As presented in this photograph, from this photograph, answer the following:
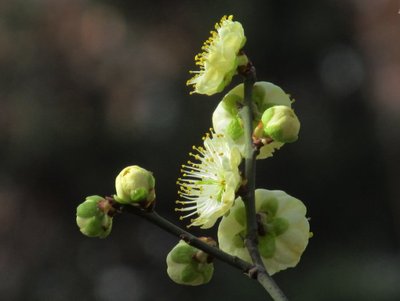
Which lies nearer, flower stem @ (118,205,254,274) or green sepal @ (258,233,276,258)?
flower stem @ (118,205,254,274)

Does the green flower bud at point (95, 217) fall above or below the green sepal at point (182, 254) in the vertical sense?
above

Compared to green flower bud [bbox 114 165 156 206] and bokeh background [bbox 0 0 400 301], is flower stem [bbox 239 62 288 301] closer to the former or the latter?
green flower bud [bbox 114 165 156 206]

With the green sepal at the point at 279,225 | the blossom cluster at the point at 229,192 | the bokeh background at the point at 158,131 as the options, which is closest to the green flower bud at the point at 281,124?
the blossom cluster at the point at 229,192

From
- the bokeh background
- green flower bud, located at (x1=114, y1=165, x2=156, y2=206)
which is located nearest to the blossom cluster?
green flower bud, located at (x1=114, y1=165, x2=156, y2=206)

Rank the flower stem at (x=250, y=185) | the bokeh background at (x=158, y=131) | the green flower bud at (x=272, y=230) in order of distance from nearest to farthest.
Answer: the flower stem at (x=250, y=185) < the green flower bud at (x=272, y=230) < the bokeh background at (x=158, y=131)

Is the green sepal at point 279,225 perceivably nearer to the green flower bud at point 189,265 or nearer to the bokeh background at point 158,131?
the green flower bud at point 189,265

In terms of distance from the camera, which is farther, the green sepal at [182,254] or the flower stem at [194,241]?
the green sepal at [182,254]

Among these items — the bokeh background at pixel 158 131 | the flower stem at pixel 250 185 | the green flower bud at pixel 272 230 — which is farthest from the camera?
the bokeh background at pixel 158 131
